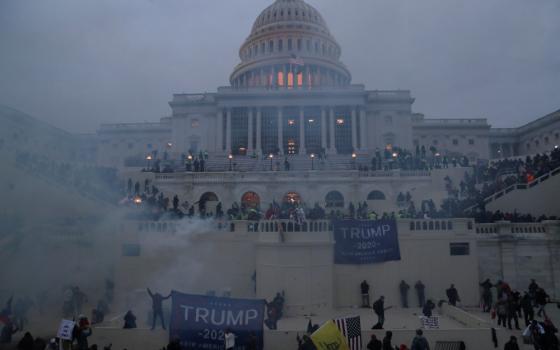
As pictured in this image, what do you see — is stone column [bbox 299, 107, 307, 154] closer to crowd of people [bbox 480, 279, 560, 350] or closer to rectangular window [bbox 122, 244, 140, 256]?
rectangular window [bbox 122, 244, 140, 256]

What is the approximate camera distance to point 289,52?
80188 millimetres

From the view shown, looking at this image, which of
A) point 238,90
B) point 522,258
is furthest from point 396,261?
point 238,90

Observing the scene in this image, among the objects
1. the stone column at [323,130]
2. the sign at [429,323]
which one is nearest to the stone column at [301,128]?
the stone column at [323,130]

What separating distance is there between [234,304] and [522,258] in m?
16.8

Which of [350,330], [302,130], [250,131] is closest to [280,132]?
[302,130]

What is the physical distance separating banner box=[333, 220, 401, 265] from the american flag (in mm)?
7495

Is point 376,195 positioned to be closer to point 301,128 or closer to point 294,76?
point 301,128

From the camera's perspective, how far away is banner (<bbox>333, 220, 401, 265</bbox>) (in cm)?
1991

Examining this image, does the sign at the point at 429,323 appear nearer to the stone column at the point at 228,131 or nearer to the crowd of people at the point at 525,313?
the crowd of people at the point at 525,313

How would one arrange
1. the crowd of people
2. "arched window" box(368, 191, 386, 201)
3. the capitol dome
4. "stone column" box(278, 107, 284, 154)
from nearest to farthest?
the crowd of people, "arched window" box(368, 191, 386, 201), "stone column" box(278, 107, 284, 154), the capitol dome

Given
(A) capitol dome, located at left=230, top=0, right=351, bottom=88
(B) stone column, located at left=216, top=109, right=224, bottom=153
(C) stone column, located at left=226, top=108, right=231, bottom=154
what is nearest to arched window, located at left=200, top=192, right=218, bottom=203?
(C) stone column, located at left=226, top=108, right=231, bottom=154

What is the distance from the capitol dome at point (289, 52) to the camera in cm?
7775

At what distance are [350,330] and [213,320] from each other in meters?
3.89

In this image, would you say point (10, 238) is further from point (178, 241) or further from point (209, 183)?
point (209, 183)
